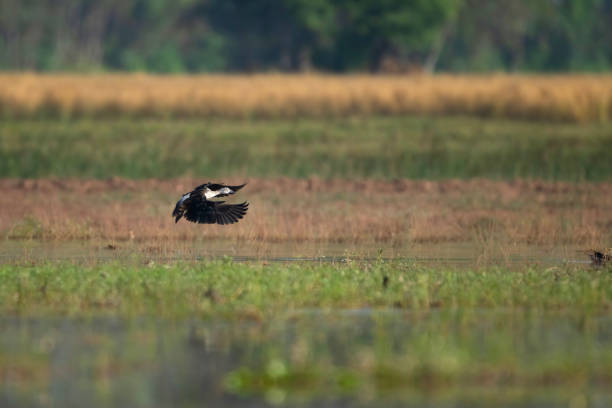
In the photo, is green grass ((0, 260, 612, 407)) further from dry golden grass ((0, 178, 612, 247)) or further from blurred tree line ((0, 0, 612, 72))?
blurred tree line ((0, 0, 612, 72))

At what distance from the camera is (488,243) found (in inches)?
640

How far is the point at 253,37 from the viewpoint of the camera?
68.0m

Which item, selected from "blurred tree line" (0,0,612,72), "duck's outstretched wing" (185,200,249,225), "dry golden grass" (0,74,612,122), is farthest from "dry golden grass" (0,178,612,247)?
"blurred tree line" (0,0,612,72)

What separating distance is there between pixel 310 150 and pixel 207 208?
12.3 m

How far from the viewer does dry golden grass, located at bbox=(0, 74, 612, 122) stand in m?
31.8

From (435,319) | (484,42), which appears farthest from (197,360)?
(484,42)

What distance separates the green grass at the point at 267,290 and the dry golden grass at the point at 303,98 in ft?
64.1

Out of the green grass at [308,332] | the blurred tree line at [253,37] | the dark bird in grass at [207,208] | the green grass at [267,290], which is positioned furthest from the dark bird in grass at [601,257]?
the blurred tree line at [253,37]

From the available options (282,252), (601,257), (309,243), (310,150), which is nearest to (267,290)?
(282,252)

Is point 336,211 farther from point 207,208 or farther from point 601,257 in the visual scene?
point 601,257

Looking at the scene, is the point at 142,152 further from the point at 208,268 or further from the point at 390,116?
the point at 208,268

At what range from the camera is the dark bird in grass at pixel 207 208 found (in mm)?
14344

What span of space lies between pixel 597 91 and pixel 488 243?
A: 635 inches

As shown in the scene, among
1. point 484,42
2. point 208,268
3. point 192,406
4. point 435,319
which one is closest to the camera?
point 192,406
